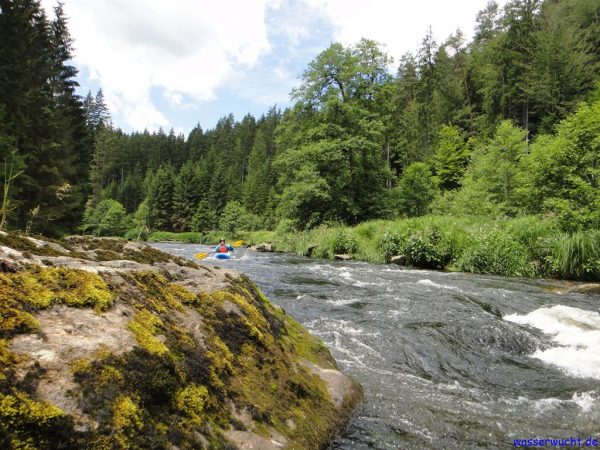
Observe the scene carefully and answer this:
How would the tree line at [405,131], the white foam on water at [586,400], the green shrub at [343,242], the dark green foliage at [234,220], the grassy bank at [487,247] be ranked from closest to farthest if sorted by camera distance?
1. the white foam on water at [586,400]
2. the grassy bank at [487,247]
3. the tree line at [405,131]
4. the green shrub at [343,242]
5. the dark green foliage at [234,220]

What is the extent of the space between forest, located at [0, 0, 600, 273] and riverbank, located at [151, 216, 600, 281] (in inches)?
23.5

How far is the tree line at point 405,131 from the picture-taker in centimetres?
1627

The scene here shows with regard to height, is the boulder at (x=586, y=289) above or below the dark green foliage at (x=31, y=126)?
below

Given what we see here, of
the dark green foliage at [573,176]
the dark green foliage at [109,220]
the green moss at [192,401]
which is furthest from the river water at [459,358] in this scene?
the dark green foliage at [109,220]

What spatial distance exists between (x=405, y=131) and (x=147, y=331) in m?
48.9

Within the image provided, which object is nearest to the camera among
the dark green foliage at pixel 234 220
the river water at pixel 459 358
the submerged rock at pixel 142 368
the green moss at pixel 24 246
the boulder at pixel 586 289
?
the submerged rock at pixel 142 368

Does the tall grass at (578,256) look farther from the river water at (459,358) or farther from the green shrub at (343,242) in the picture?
the green shrub at (343,242)

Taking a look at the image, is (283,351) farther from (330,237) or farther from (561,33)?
(561,33)

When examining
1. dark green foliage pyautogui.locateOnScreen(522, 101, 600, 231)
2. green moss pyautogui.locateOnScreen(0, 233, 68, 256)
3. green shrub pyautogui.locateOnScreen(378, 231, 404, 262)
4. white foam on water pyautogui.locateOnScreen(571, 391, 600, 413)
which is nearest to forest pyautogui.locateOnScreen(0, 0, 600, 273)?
dark green foliage pyautogui.locateOnScreen(522, 101, 600, 231)

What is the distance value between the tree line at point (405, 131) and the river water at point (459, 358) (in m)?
5.59

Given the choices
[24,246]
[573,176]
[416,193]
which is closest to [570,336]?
[24,246]

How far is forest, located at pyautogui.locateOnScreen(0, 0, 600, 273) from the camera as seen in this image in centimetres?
1545

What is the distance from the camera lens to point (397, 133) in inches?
1938

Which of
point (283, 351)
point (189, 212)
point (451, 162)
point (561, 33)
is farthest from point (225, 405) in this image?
point (189, 212)
